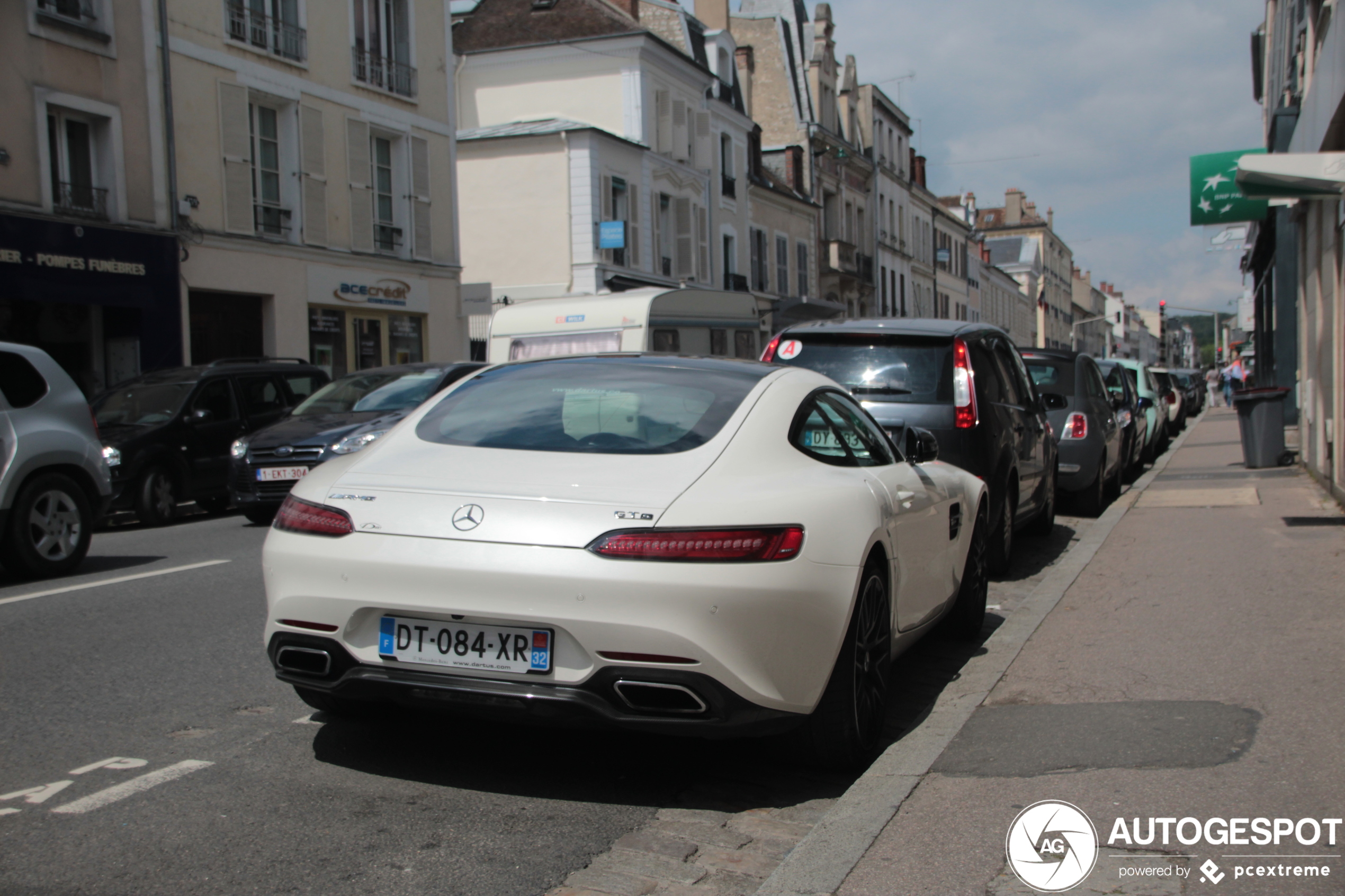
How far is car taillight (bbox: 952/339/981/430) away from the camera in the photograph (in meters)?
8.16

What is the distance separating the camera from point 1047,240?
11550 centimetres

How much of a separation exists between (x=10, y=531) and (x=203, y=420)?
553 cm

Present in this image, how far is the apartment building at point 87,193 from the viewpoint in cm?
1803

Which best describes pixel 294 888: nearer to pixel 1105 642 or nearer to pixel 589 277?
pixel 1105 642

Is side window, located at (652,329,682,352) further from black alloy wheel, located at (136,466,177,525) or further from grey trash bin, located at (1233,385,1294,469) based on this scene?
grey trash bin, located at (1233,385,1294,469)

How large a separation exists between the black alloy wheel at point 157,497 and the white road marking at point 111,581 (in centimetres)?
412

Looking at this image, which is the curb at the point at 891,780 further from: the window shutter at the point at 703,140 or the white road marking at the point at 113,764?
the window shutter at the point at 703,140

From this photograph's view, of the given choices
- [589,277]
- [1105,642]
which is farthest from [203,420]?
[589,277]

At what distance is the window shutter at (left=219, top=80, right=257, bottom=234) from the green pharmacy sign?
16.9m

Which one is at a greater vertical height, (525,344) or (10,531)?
(525,344)

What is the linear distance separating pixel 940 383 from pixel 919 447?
107 inches

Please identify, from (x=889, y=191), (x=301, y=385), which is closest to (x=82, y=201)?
(x=301, y=385)

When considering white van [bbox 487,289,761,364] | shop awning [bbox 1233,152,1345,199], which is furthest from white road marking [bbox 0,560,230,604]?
white van [bbox 487,289,761,364]

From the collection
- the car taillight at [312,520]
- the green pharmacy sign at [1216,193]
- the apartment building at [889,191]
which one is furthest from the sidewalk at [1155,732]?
the apartment building at [889,191]
